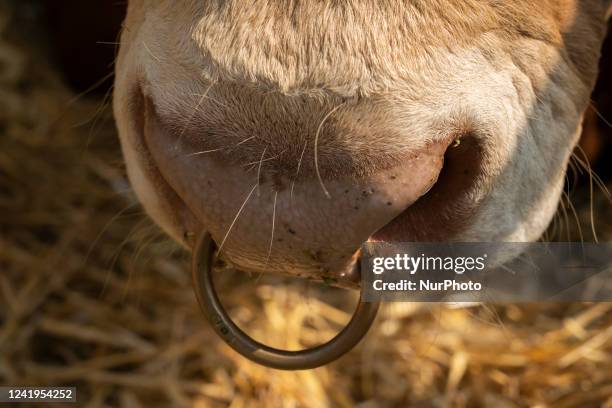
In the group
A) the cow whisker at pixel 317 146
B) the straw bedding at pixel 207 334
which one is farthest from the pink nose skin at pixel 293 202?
the straw bedding at pixel 207 334

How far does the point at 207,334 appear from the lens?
198 cm

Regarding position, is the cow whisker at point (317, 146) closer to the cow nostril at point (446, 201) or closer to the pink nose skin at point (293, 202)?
the pink nose skin at point (293, 202)

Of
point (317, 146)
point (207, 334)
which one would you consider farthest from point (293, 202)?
point (207, 334)

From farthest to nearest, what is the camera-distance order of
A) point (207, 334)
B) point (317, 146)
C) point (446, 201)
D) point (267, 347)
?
point (207, 334) < point (267, 347) < point (446, 201) < point (317, 146)

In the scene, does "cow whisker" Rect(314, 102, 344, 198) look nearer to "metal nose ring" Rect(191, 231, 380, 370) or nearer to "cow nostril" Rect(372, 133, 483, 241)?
"cow nostril" Rect(372, 133, 483, 241)

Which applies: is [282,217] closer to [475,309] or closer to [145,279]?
[475,309]

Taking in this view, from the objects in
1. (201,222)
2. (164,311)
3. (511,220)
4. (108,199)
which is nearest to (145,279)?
(164,311)

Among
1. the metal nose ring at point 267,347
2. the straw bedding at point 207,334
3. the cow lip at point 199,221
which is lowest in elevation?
the straw bedding at point 207,334

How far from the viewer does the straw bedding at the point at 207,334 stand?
1.85m

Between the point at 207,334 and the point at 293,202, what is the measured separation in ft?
3.36

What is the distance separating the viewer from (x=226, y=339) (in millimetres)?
1258

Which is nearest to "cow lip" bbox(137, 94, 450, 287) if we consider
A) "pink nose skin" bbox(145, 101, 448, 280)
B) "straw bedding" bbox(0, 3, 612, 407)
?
"pink nose skin" bbox(145, 101, 448, 280)

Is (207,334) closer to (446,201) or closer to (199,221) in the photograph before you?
(199,221)

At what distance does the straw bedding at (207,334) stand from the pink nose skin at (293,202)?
0.64 metres
